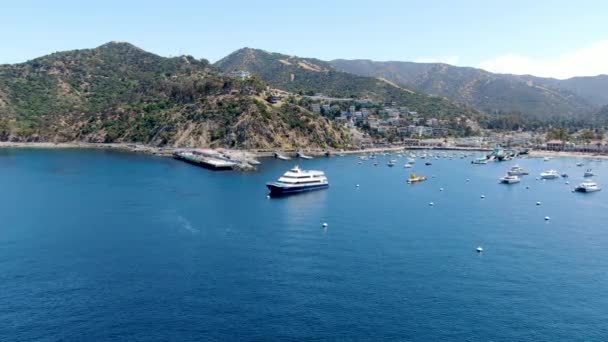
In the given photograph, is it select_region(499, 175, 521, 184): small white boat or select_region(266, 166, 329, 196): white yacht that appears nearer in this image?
select_region(266, 166, 329, 196): white yacht

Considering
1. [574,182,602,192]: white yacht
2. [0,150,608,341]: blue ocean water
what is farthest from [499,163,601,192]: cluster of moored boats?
[0,150,608,341]: blue ocean water

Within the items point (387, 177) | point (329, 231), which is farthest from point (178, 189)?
point (387, 177)

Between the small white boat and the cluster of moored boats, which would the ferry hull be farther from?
the cluster of moored boats

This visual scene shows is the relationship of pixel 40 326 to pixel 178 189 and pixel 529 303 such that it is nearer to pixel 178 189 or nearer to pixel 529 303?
pixel 529 303

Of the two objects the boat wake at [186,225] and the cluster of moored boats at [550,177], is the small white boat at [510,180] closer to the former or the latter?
the cluster of moored boats at [550,177]

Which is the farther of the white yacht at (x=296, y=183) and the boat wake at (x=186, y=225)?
the white yacht at (x=296, y=183)

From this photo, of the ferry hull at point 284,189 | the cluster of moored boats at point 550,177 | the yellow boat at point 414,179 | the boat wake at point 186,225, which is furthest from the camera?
the yellow boat at point 414,179

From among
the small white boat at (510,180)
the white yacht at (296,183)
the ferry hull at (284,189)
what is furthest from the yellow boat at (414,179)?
the ferry hull at (284,189)
